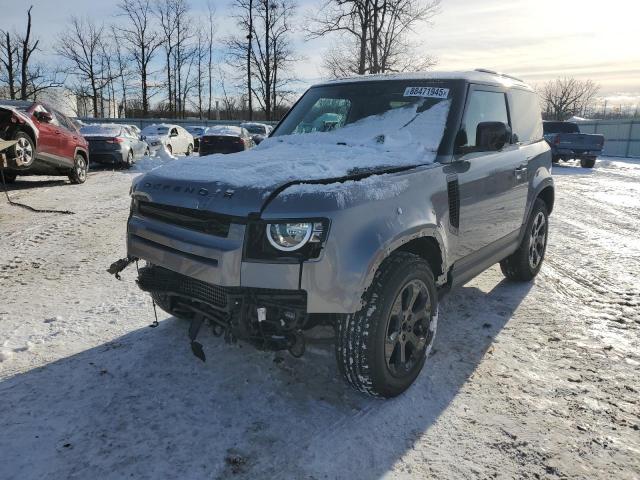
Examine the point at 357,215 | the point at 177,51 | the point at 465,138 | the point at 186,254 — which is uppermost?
the point at 177,51

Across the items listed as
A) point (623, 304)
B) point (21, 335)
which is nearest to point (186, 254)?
point (21, 335)

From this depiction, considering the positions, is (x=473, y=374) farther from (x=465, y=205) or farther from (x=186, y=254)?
(x=186, y=254)

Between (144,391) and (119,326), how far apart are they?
1.07 m

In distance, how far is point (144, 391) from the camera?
2.97m

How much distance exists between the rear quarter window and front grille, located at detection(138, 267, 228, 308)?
10.5ft

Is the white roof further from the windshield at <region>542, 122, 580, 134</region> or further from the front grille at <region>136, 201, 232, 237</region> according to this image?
the windshield at <region>542, 122, 580, 134</region>

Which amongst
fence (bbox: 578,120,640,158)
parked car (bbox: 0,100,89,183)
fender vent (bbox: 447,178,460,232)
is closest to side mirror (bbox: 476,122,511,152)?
fender vent (bbox: 447,178,460,232)

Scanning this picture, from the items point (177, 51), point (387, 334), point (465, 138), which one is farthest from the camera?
point (177, 51)

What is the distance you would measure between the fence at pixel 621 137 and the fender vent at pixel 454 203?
1245 inches

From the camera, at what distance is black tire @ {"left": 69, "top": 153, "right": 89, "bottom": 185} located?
1110 centimetres

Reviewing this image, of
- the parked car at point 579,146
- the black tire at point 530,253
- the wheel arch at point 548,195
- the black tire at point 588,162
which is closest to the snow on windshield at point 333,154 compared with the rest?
the black tire at point 530,253

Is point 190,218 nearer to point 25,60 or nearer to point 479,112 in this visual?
point 479,112

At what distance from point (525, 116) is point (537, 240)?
51.6 inches

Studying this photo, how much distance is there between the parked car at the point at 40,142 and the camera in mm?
9383
